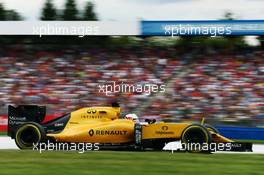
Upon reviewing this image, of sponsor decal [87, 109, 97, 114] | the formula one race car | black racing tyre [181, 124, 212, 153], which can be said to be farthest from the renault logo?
sponsor decal [87, 109, 97, 114]

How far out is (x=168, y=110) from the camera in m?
21.2

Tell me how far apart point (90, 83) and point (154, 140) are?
1085 centimetres

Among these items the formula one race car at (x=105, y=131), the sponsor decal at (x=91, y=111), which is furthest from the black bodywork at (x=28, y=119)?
the sponsor decal at (x=91, y=111)

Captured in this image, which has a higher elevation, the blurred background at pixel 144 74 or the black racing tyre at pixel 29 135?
the blurred background at pixel 144 74

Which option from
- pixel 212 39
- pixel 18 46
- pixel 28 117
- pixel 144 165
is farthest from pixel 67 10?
pixel 144 165

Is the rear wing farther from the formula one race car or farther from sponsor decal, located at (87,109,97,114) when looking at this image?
sponsor decal, located at (87,109,97,114)

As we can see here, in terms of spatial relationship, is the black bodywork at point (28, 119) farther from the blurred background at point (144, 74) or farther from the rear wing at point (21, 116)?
the blurred background at point (144, 74)

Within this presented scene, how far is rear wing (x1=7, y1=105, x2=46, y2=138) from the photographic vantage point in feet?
44.5

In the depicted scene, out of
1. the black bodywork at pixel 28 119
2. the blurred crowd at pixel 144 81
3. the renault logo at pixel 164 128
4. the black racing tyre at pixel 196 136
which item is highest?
the blurred crowd at pixel 144 81

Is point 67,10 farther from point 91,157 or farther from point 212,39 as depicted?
point 91,157

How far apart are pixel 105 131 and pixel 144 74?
452 inches

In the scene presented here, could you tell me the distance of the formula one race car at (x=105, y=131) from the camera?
12961 mm

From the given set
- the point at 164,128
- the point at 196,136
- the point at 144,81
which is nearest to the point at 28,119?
the point at 164,128

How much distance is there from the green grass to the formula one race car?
1.25 feet
